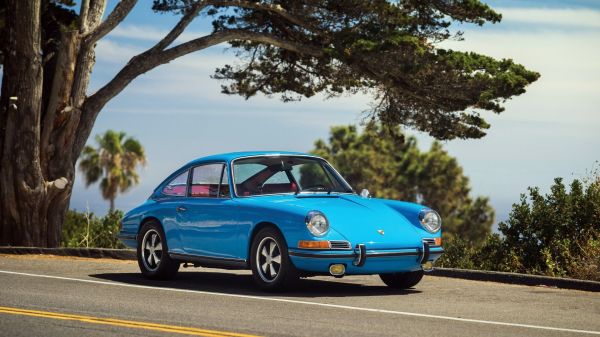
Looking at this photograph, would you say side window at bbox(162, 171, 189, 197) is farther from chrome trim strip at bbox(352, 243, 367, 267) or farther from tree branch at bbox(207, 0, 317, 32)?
tree branch at bbox(207, 0, 317, 32)

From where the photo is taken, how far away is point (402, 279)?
12969mm

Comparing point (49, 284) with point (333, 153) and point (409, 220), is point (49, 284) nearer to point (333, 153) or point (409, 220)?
point (409, 220)

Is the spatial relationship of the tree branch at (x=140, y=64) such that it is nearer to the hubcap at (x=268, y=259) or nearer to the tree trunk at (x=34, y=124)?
the tree trunk at (x=34, y=124)

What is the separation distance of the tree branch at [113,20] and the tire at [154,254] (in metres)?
10.4

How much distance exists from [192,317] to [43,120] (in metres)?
15.1

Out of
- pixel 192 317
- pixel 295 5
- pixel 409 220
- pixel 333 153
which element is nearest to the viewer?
pixel 192 317

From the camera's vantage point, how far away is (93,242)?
88.9ft

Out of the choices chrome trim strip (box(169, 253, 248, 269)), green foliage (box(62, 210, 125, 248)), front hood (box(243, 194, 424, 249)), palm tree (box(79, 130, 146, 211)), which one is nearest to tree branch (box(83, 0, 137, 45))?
green foliage (box(62, 210, 125, 248))

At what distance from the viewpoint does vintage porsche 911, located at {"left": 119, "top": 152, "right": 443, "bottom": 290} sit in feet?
38.1

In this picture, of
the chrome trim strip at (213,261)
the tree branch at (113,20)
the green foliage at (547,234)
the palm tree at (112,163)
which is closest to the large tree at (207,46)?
the tree branch at (113,20)

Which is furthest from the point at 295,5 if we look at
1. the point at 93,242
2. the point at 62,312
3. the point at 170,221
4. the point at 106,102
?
the point at 62,312

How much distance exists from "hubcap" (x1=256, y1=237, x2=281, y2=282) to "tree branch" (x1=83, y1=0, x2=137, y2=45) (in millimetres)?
12571

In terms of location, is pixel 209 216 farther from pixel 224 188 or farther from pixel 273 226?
pixel 273 226

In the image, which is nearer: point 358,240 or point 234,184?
point 358,240
